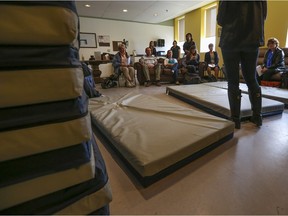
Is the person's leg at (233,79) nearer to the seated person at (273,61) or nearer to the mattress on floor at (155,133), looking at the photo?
the mattress on floor at (155,133)

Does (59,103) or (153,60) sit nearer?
(59,103)

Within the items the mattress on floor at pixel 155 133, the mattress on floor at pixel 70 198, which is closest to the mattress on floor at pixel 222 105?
the mattress on floor at pixel 155 133

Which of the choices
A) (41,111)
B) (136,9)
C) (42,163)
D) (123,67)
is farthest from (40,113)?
(136,9)

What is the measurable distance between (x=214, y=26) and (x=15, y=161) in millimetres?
6918

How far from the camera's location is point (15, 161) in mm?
576

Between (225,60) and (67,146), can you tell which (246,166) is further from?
(67,146)

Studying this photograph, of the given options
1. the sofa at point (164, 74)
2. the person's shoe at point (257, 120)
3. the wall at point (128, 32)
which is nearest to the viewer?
the person's shoe at point (257, 120)

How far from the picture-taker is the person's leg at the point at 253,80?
1.52m

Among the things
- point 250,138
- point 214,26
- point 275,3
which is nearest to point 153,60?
point 214,26

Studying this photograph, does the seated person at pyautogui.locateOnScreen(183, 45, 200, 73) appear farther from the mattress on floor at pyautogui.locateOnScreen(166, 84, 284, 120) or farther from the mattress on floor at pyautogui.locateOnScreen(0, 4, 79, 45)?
the mattress on floor at pyautogui.locateOnScreen(0, 4, 79, 45)

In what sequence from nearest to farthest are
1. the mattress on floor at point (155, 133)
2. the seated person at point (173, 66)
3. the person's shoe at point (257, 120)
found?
the mattress on floor at point (155, 133) < the person's shoe at point (257, 120) < the seated person at point (173, 66)

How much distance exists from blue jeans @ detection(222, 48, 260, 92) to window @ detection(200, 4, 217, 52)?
5.22 meters

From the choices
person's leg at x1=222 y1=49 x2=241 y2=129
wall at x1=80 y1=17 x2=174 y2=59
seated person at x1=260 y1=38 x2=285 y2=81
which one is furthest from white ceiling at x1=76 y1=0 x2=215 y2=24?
person's leg at x1=222 y1=49 x2=241 y2=129

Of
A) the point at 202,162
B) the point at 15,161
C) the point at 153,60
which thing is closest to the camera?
the point at 15,161
